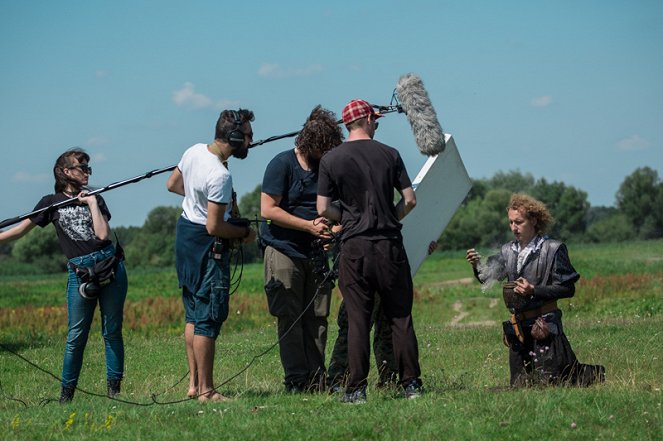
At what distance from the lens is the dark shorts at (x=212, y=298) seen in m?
7.97

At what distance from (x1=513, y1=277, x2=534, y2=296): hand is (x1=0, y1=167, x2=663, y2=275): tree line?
5698cm

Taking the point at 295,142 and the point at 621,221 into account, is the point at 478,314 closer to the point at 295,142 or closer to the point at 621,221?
the point at 295,142

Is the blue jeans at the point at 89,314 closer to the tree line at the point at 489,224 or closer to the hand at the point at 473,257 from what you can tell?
the hand at the point at 473,257

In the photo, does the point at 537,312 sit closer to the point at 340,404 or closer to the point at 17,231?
the point at 340,404

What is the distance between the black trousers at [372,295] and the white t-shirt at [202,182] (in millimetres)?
1001

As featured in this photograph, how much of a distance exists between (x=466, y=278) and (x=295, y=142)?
112ft

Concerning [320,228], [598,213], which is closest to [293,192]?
[320,228]

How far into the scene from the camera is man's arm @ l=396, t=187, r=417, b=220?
A: 7629mm

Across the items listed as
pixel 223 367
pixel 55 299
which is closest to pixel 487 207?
pixel 55 299

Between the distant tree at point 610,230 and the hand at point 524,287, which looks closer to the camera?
the hand at point 524,287

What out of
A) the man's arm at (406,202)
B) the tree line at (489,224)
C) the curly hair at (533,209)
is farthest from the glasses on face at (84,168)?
the tree line at (489,224)

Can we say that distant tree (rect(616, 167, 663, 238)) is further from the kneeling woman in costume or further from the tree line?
the kneeling woman in costume

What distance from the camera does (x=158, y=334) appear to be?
2005 centimetres

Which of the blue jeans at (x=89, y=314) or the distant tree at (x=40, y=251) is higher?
the distant tree at (x=40, y=251)
